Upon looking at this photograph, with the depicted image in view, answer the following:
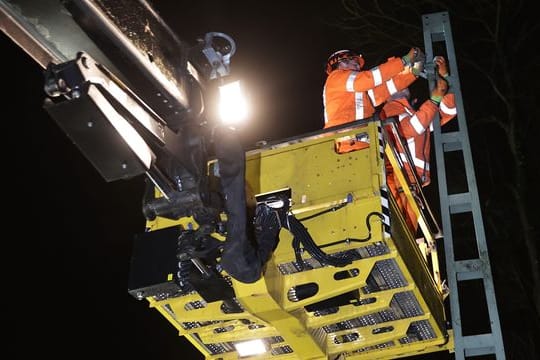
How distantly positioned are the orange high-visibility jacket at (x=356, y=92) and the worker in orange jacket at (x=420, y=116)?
13.7 inches

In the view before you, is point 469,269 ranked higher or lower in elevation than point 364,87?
lower

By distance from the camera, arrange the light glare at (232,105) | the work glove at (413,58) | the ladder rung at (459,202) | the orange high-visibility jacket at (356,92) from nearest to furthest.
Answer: the light glare at (232,105), the ladder rung at (459,202), the work glove at (413,58), the orange high-visibility jacket at (356,92)

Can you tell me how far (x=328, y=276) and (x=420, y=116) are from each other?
103 inches

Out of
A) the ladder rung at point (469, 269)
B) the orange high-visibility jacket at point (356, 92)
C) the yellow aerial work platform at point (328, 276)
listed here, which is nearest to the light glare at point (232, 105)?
the yellow aerial work platform at point (328, 276)

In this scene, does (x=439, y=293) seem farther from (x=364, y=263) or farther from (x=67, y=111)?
(x=67, y=111)

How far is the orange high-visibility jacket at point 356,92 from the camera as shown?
8047mm

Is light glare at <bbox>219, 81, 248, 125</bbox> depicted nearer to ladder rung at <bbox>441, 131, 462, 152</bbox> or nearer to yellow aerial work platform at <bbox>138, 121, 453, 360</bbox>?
yellow aerial work platform at <bbox>138, 121, 453, 360</bbox>

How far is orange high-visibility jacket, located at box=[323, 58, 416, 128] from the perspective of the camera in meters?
8.05

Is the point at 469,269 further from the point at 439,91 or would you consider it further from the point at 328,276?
the point at 439,91

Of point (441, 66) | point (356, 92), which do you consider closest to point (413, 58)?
point (441, 66)

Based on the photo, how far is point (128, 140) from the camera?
4.44 m

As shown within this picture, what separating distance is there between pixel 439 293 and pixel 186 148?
4.00 metres

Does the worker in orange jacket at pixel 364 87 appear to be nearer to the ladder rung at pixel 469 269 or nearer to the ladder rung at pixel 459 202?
the ladder rung at pixel 459 202

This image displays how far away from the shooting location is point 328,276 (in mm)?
6324
